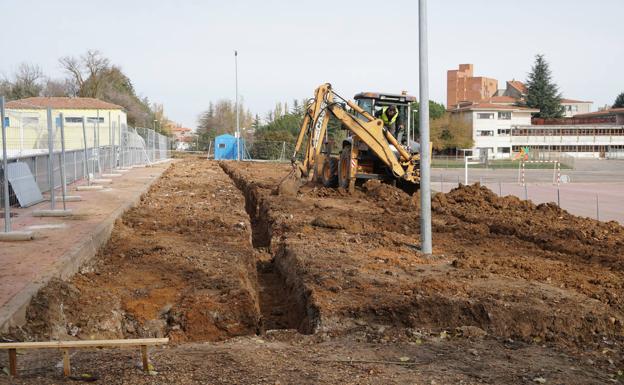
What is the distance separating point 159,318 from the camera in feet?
25.0

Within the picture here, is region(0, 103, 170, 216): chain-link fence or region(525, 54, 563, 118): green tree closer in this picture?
region(0, 103, 170, 216): chain-link fence

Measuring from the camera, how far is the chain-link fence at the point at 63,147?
14578 mm

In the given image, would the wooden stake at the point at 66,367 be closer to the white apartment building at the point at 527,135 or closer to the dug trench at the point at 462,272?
the dug trench at the point at 462,272

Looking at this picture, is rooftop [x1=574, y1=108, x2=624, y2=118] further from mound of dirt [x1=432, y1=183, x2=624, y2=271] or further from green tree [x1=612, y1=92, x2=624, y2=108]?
mound of dirt [x1=432, y1=183, x2=624, y2=271]

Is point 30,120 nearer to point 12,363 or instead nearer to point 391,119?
point 391,119

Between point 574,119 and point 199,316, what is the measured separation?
327 ft

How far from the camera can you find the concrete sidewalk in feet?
22.5

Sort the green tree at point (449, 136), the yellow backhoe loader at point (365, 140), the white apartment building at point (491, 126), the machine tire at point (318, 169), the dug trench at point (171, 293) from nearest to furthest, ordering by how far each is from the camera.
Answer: the dug trench at point (171, 293) < the yellow backhoe loader at point (365, 140) < the machine tire at point (318, 169) < the green tree at point (449, 136) < the white apartment building at point (491, 126)

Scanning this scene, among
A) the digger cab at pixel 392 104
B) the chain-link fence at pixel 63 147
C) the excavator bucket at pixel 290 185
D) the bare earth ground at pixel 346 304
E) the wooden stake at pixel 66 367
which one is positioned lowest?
the bare earth ground at pixel 346 304

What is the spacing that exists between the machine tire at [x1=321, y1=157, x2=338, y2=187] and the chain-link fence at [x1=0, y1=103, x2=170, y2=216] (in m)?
7.46

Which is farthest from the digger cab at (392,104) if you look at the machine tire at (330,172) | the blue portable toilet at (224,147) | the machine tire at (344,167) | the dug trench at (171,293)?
the blue portable toilet at (224,147)

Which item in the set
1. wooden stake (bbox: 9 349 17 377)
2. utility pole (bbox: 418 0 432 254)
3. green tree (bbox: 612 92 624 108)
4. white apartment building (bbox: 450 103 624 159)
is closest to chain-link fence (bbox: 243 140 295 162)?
white apartment building (bbox: 450 103 624 159)

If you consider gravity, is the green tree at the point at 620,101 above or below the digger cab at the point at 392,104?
above

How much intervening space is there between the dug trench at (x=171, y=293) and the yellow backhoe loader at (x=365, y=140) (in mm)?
7228
